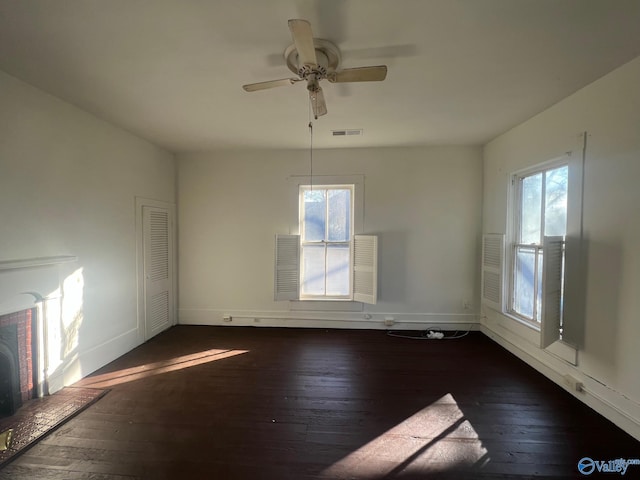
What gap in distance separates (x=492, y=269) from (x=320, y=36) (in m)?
3.25

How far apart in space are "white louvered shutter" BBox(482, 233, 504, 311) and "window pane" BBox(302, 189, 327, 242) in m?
2.22

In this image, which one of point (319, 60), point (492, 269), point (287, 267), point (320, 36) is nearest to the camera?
point (320, 36)

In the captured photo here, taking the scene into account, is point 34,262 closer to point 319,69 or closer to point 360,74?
point 319,69

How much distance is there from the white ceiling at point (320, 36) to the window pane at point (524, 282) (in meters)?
1.51

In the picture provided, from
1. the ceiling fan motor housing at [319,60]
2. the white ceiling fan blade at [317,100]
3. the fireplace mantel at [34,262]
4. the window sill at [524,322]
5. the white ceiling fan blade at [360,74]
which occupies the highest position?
the ceiling fan motor housing at [319,60]

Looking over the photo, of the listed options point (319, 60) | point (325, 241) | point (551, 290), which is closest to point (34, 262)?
point (319, 60)

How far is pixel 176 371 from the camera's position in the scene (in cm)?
274

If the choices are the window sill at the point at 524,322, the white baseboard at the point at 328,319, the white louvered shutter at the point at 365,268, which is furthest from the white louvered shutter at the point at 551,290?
the white louvered shutter at the point at 365,268

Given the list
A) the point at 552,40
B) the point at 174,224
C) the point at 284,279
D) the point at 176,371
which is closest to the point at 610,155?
the point at 552,40

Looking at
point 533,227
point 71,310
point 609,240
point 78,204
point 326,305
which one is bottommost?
point 326,305

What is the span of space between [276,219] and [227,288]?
129 centimetres

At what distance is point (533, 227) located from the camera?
9.59 feet

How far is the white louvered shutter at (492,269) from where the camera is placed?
3254 millimetres

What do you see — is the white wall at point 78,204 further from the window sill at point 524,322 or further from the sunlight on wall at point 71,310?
the window sill at point 524,322
